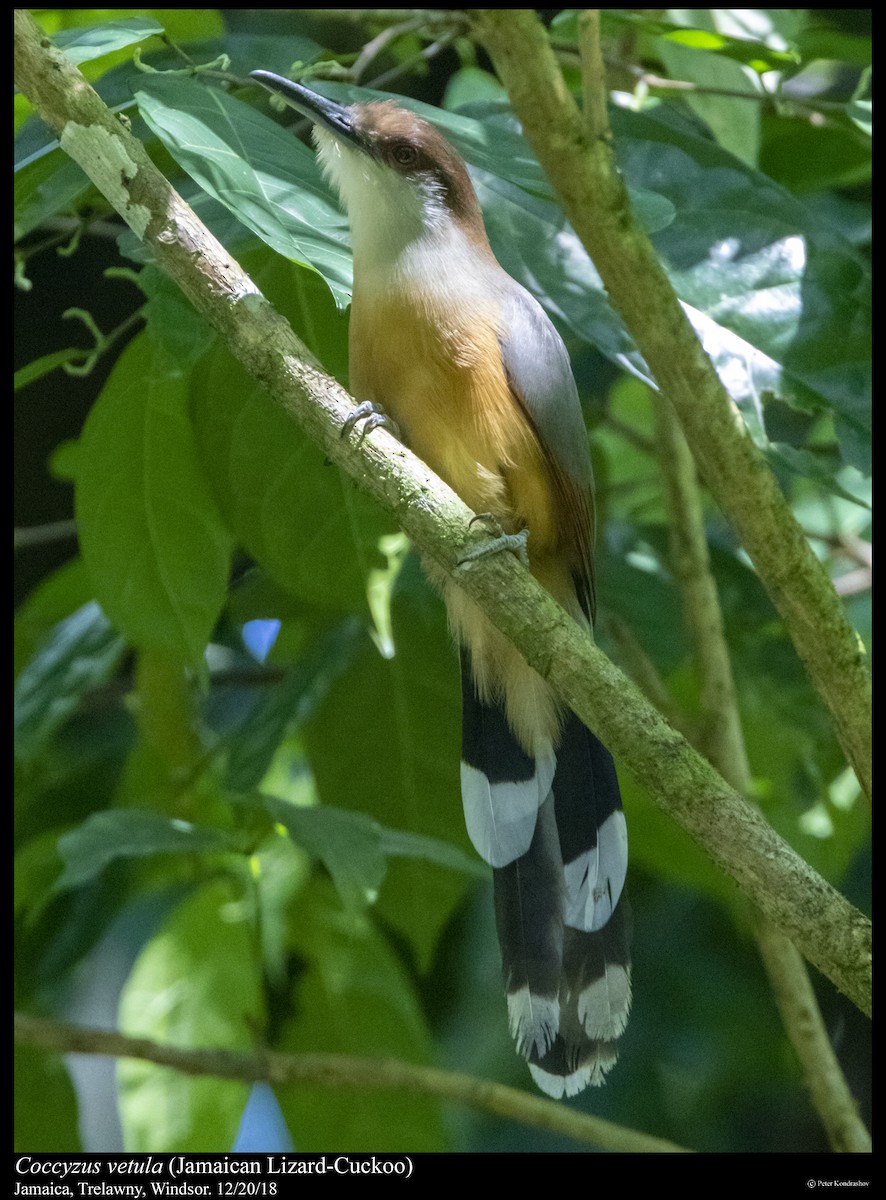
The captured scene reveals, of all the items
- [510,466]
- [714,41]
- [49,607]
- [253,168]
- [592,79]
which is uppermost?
[253,168]

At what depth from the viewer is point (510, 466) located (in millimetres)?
1721

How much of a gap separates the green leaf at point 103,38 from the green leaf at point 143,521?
0.45 meters

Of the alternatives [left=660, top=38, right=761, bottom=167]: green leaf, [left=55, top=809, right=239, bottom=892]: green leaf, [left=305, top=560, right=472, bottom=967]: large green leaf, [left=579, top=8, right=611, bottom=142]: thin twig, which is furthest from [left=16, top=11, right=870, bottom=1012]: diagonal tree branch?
[left=660, top=38, right=761, bottom=167]: green leaf

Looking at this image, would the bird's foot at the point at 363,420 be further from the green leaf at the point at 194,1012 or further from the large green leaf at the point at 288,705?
the green leaf at the point at 194,1012

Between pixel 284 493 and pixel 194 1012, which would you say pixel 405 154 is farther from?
pixel 194 1012

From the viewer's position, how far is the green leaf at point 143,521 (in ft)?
6.07

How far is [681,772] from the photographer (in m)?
1.16

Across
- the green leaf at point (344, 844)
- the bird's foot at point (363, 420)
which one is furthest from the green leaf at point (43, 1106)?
the bird's foot at point (363, 420)

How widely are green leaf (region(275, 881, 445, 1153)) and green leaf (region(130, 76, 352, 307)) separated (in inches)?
43.2

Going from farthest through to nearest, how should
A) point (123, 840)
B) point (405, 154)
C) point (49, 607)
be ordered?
point (49, 607) → point (405, 154) → point (123, 840)

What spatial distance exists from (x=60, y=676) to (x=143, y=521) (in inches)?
→ 19.0

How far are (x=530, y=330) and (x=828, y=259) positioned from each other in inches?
17.6

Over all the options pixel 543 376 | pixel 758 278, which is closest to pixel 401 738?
pixel 543 376

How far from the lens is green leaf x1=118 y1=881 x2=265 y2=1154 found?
194 cm
